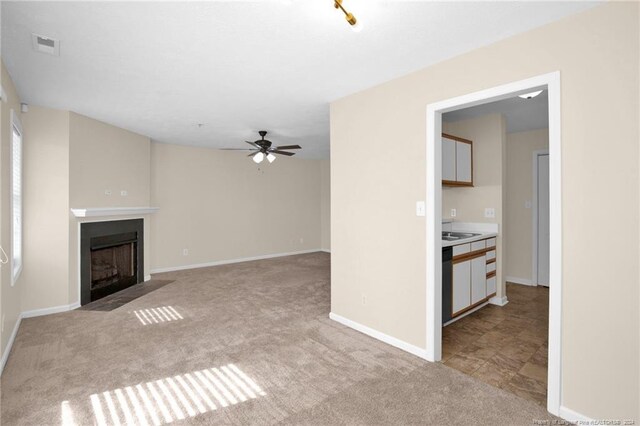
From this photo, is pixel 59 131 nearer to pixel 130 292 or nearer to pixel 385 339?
pixel 130 292

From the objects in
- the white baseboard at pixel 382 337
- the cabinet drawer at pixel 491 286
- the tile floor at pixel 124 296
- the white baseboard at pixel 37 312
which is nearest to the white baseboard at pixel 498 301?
the cabinet drawer at pixel 491 286

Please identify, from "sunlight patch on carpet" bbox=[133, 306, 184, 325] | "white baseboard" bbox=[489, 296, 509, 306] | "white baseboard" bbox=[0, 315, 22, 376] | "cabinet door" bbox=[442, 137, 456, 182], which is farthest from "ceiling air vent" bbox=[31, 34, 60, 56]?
"white baseboard" bbox=[489, 296, 509, 306]

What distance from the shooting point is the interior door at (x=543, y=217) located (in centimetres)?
487

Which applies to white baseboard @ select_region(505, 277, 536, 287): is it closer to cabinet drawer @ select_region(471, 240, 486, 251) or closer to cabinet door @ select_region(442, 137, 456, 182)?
cabinet drawer @ select_region(471, 240, 486, 251)

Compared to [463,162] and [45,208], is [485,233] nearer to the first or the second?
[463,162]

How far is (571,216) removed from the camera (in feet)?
6.28

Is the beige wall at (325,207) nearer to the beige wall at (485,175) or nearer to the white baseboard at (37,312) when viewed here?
the beige wall at (485,175)

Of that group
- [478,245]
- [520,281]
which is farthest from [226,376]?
[520,281]

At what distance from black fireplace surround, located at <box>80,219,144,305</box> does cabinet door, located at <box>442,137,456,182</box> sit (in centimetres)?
451

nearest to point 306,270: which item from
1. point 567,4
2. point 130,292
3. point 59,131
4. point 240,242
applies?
point 240,242

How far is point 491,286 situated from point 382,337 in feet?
5.96

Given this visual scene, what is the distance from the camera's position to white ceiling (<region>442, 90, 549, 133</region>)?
3.55 m

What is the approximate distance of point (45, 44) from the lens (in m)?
2.25

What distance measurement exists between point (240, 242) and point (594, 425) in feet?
20.2
